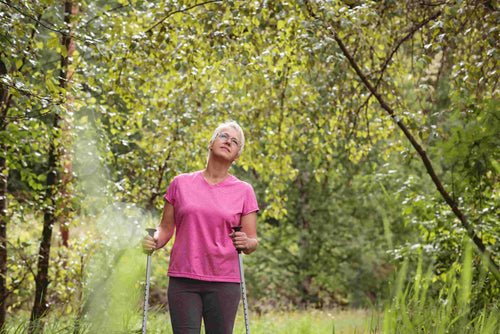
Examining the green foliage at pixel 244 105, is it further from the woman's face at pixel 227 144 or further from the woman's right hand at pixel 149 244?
the woman's face at pixel 227 144

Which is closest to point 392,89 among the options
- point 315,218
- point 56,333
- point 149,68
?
point 149,68

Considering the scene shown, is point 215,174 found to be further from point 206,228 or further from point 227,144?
point 206,228

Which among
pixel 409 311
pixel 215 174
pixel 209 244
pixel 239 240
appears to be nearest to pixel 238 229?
pixel 239 240

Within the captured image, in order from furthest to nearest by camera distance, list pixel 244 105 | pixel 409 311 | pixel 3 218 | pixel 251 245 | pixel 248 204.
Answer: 1. pixel 244 105
2. pixel 3 218
3. pixel 248 204
4. pixel 251 245
5. pixel 409 311

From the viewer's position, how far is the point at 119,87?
15.1ft

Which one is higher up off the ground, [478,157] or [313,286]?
[478,157]

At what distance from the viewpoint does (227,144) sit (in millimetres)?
3074

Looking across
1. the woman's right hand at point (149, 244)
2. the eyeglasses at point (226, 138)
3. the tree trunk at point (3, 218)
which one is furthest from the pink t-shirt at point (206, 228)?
the tree trunk at point (3, 218)

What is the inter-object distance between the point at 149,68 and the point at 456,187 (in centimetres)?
299

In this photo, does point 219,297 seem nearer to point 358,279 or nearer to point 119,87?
point 119,87

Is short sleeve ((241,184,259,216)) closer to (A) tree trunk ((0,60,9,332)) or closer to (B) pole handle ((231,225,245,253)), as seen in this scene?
(B) pole handle ((231,225,245,253))

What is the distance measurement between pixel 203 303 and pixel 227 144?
0.93m

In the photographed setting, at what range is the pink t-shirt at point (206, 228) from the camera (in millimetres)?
2848

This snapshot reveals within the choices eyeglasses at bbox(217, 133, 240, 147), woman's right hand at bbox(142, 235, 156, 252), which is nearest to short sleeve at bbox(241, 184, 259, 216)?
eyeglasses at bbox(217, 133, 240, 147)
